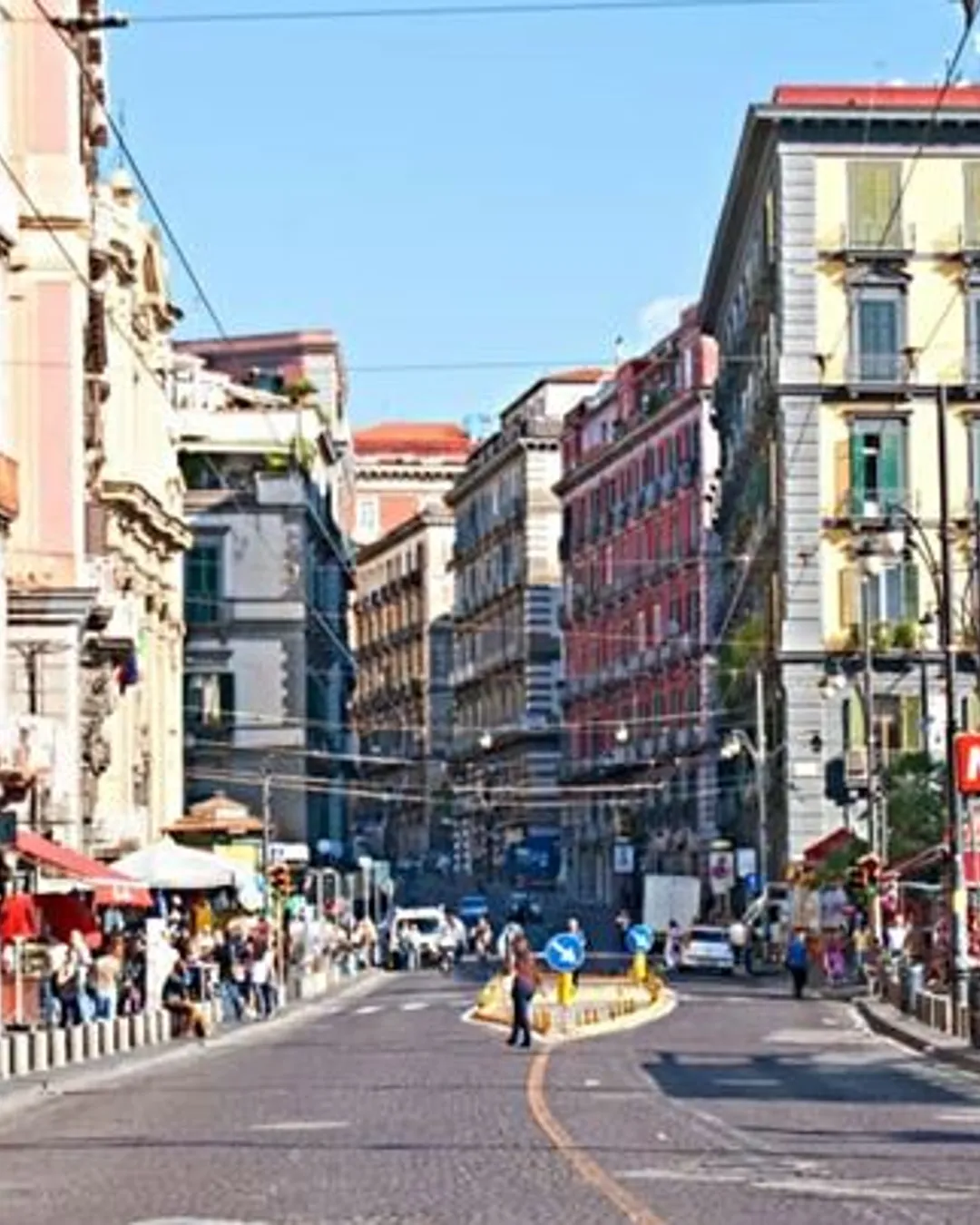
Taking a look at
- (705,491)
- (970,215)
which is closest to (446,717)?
(705,491)

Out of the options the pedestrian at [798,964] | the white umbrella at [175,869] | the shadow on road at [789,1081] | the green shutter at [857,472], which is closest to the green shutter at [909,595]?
the green shutter at [857,472]

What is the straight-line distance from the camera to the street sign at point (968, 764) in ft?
148

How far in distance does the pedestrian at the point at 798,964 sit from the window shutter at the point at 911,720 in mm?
16351

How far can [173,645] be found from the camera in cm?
8600

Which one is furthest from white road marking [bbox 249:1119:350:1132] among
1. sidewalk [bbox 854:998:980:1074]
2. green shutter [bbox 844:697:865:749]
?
green shutter [bbox 844:697:865:749]

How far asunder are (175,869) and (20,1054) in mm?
17957

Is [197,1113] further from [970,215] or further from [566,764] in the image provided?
[566,764]

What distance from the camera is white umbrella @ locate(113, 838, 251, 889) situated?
5762 centimetres

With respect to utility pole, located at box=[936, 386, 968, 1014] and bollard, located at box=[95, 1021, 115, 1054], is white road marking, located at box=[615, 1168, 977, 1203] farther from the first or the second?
utility pole, located at box=[936, 386, 968, 1014]

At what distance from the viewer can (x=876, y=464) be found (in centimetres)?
8788

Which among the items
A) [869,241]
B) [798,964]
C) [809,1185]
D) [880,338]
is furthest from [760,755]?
[809,1185]

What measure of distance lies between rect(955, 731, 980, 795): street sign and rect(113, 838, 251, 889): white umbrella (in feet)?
52.2

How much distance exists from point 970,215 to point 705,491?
28744mm

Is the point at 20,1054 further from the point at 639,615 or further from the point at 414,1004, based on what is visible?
the point at 639,615
